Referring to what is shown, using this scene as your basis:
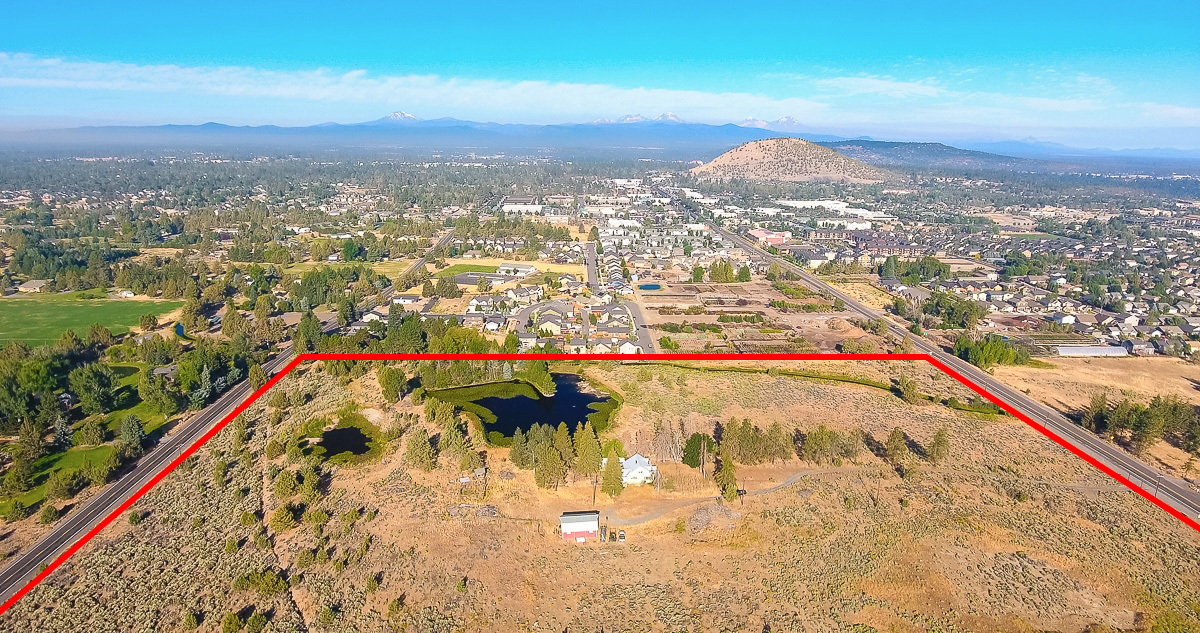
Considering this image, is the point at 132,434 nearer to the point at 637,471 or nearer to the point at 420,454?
the point at 420,454

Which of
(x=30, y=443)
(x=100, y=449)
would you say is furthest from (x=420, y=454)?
(x=30, y=443)

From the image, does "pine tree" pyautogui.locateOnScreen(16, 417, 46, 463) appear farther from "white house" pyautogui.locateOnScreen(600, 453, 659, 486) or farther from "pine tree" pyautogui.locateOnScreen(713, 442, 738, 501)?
"pine tree" pyautogui.locateOnScreen(713, 442, 738, 501)

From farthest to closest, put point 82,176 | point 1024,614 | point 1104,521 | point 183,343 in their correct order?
point 82,176
point 183,343
point 1104,521
point 1024,614

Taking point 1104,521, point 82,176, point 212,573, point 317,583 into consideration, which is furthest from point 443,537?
point 82,176

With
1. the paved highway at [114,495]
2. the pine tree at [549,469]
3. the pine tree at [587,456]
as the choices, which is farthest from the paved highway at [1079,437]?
the paved highway at [114,495]

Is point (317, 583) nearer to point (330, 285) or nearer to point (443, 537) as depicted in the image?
point (443, 537)
